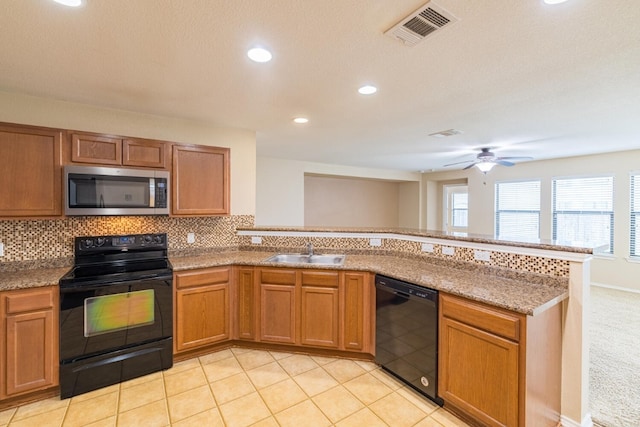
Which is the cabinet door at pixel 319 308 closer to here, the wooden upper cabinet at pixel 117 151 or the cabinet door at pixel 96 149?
the wooden upper cabinet at pixel 117 151

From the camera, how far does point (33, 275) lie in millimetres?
2436

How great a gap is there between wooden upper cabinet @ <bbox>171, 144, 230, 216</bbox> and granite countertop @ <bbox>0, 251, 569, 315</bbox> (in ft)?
1.76

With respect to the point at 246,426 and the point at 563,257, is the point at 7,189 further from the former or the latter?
the point at 563,257

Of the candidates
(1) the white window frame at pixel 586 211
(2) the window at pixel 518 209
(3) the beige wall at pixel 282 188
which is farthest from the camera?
(2) the window at pixel 518 209

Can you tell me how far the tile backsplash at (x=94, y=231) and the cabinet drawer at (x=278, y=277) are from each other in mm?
910

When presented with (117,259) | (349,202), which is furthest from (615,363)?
(349,202)

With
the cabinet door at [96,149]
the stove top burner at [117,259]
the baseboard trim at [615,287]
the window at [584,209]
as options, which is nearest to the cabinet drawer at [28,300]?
the stove top burner at [117,259]

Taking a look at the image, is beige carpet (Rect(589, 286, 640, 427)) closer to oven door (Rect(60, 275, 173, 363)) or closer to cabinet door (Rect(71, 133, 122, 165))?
oven door (Rect(60, 275, 173, 363))

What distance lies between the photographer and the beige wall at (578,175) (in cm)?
529

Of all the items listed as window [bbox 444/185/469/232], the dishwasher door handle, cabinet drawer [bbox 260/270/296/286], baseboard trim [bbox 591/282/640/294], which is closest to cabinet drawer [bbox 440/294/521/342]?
the dishwasher door handle

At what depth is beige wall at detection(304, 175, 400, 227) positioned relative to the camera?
804 cm

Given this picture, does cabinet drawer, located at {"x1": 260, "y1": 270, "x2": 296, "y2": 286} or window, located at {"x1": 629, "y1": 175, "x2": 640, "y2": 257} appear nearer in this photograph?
cabinet drawer, located at {"x1": 260, "y1": 270, "x2": 296, "y2": 286}

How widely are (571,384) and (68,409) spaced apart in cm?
348

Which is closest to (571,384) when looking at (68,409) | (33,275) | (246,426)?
(246,426)
